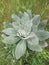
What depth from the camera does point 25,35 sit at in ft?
4.97

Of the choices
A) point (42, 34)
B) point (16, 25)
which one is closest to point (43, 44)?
point (42, 34)

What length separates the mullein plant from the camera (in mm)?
1488

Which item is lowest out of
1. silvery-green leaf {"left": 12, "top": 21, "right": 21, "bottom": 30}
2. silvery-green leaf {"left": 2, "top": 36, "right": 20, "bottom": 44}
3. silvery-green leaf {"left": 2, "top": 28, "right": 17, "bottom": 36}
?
silvery-green leaf {"left": 2, "top": 36, "right": 20, "bottom": 44}

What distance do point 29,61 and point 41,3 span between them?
51 cm

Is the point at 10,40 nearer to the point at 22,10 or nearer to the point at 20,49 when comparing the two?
the point at 20,49

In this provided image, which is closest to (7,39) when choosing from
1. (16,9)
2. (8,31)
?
(8,31)

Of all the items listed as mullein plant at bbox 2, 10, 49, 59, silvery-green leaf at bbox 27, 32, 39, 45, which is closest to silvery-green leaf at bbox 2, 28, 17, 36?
mullein plant at bbox 2, 10, 49, 59

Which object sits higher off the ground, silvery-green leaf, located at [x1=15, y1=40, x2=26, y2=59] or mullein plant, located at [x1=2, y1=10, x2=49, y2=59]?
mullein plant, located at [x1=2, y1=10, x2=49, y2=59]

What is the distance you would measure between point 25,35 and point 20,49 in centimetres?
10

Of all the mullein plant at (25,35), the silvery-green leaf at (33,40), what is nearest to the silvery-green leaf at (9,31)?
the mullein plant at (25,35)

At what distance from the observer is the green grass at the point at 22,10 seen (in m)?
1.65

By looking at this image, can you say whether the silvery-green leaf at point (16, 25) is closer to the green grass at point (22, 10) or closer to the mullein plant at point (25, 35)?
the mullein plant at point (25, 35)

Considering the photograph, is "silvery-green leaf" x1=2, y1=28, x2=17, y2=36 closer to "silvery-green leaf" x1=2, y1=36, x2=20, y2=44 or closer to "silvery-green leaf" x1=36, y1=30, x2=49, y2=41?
"silvery-green leaf" x1=2, y1=36, x2=20, y2=44

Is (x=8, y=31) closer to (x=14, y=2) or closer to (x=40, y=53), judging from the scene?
(x=40, y=53)
